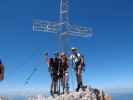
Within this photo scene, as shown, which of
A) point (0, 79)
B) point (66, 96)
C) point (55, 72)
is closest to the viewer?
point (0, 79)

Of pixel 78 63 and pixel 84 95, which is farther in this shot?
pixel 78 63

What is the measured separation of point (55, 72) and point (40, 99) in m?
2.27

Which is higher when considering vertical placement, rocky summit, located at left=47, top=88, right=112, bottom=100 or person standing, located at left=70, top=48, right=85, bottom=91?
person standing, located at left=70, top=48, right=85, bottom=91

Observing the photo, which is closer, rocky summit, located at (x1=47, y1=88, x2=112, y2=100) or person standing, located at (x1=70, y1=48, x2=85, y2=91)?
rocky summit, located at (x1=47, y1=88, x2=112, y2=100)

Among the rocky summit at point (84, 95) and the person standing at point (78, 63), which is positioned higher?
the person standing at point (78, 63)

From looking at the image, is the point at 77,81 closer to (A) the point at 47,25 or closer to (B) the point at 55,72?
(B) the point at 55,72

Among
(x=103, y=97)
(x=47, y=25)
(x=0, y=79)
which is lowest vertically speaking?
(x=103, y=97)

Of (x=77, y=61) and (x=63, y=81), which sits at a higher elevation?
(x=77, y=61)

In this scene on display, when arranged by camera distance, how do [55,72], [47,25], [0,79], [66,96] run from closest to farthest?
[0,79] → [66,96] → [55,72] → [47,25]

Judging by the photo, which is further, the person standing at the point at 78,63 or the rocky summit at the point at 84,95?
the person standing at the point at 78,63

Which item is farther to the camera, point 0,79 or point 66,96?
point 66,96

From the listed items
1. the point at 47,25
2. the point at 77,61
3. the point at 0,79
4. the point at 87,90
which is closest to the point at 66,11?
the point at 47,25

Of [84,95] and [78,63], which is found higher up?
[78,63]

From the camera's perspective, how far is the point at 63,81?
21.6 m
